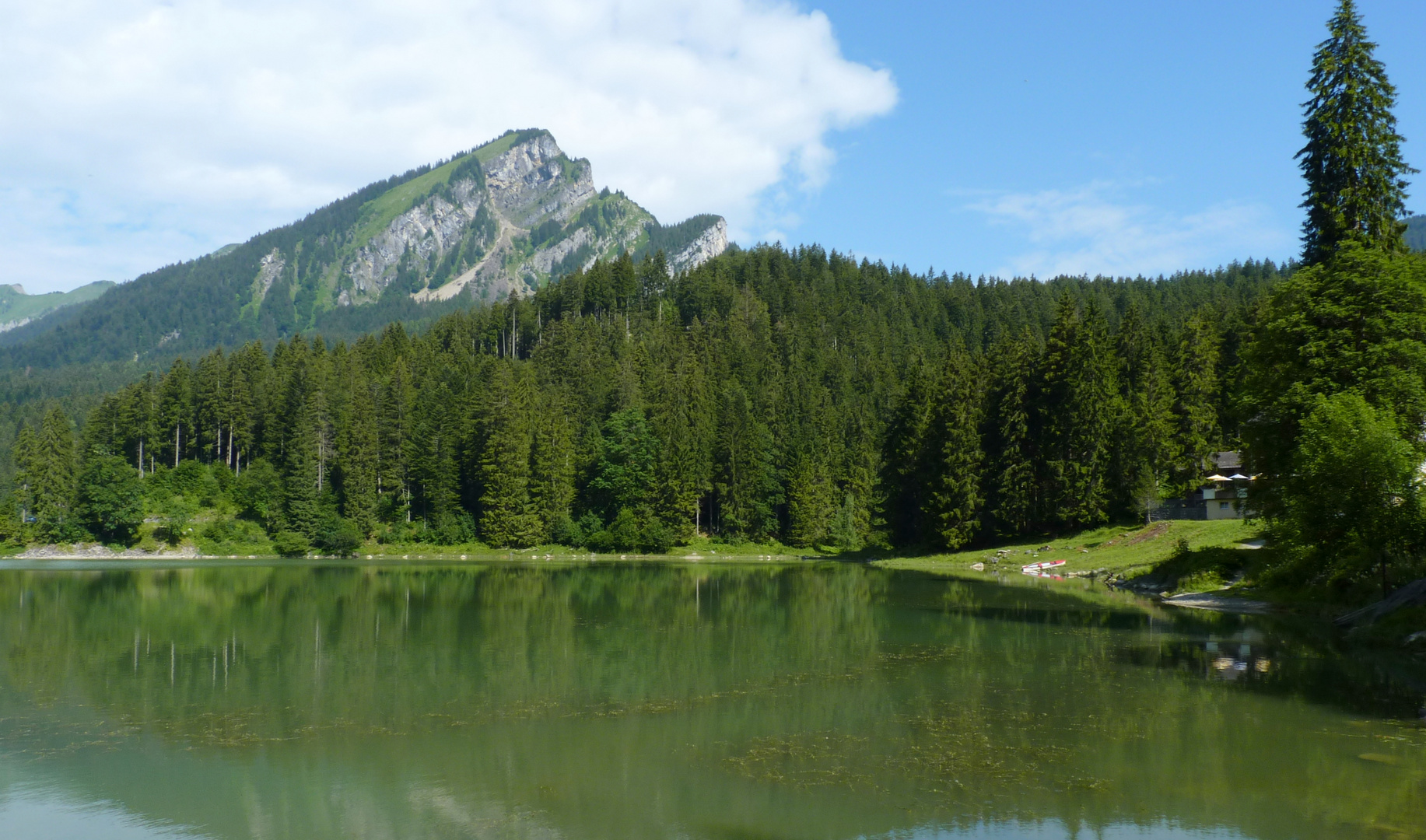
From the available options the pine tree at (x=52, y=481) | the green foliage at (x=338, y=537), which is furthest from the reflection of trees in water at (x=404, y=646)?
the pine tree at (x=52, y=481)

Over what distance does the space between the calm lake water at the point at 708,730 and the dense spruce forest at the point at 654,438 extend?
3857cm

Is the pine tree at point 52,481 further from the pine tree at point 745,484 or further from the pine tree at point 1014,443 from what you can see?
the pine tree at point 1014,443

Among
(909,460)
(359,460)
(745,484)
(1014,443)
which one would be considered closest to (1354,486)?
(1014,443)

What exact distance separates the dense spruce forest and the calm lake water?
3857cm

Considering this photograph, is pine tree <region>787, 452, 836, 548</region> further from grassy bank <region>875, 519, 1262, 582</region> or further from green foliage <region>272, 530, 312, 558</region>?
green foliage <region>272, 530, 312, 558</region>

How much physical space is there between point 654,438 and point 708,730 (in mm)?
81805

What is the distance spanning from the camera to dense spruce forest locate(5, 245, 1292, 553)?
219 ft

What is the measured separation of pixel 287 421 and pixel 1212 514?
92.9 meters

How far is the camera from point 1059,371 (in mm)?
66688

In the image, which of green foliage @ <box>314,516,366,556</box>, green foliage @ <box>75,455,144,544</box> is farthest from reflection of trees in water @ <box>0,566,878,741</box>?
green foliage @ <box>75,455,144,544</box>

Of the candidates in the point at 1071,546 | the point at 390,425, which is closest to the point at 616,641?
the point at 1071,546

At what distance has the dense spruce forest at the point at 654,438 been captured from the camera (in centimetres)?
6681

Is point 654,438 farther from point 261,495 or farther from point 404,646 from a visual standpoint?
point 404,646

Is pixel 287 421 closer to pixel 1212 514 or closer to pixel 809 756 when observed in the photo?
pixel 1212 514
